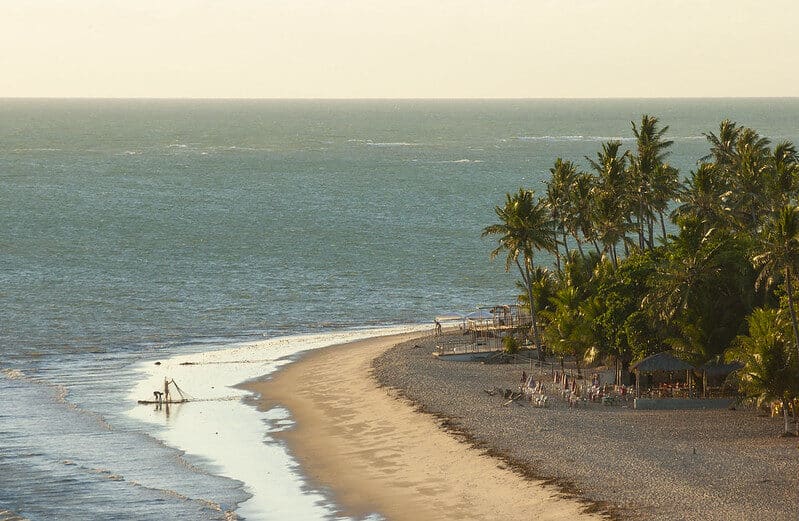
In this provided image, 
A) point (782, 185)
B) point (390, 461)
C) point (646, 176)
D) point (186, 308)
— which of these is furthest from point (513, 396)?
point (186, 308)

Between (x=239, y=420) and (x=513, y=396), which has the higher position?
(x=513, y=396)

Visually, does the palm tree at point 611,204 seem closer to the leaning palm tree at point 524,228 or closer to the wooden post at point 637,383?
the leaning palm tree at point 524,228

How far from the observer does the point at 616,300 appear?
6488cm

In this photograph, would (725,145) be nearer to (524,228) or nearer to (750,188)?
(750,188)

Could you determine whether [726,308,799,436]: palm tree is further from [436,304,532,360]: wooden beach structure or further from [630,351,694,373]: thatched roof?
[436,304,532,360]: wooden beach structure

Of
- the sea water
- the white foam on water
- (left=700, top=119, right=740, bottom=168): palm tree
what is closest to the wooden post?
the white foam on water

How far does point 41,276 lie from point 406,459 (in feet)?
234

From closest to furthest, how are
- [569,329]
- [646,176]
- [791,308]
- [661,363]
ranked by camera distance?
1. [791,308]
2. [661,363]
3. [569,329]
4. [646,176]

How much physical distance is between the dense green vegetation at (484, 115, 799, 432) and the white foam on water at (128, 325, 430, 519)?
16.2 meters

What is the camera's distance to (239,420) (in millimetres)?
60781

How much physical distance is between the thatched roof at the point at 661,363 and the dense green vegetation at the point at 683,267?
19.1 inches

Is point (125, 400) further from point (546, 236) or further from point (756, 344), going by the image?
point (756, 344)

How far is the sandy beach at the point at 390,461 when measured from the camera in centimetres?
4372

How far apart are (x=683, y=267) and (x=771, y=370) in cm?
1065
